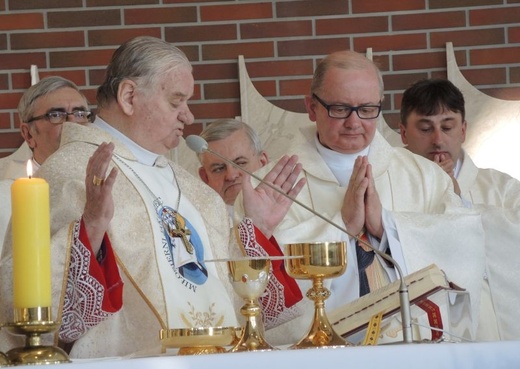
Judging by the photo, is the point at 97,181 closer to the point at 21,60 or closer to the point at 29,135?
the point at 29,135

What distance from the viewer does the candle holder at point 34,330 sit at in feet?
6.97

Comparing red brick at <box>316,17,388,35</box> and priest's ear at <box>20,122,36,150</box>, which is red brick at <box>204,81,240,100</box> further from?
priest's ear at <box>20,122,36,150</box>

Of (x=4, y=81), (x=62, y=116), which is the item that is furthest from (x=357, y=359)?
(x=4, y=81)

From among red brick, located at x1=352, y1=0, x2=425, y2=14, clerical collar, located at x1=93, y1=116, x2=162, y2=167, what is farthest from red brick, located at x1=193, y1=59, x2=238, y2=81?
clerical collar, located at x1=93, y1=116, x2=162, y2=167

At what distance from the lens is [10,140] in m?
6.08

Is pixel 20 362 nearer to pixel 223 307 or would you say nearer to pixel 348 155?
pixel 223 307

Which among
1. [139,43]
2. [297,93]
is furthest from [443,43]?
[139,43]

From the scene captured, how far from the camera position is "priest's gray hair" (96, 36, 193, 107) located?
387 centimetres

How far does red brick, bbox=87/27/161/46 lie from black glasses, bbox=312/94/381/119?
1.89m

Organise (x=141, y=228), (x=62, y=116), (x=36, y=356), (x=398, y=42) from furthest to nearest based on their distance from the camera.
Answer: (x=398, y=42) → (x=62, y=116) → (x=141, y=228) → (x=36, y=356)

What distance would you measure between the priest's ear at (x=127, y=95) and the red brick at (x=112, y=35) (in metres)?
2.28

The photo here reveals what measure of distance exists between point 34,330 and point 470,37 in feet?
14.3

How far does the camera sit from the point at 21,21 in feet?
20.0

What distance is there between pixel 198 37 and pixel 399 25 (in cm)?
97
